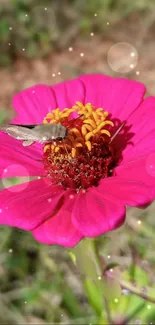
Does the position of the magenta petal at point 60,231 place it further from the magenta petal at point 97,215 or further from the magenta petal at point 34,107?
the magenta petal at point 34,107

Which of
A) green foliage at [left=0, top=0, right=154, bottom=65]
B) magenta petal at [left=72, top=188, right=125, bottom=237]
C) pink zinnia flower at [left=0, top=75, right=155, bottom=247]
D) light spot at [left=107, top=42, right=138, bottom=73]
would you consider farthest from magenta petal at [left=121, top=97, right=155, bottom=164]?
green foliage at [left=0, top=0, right=154, bottom=65]

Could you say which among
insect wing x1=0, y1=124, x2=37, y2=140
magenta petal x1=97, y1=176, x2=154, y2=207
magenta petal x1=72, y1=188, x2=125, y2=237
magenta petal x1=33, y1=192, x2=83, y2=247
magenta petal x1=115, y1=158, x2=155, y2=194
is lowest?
magenta petal x1=33, y1=192, x2=83, y2=247

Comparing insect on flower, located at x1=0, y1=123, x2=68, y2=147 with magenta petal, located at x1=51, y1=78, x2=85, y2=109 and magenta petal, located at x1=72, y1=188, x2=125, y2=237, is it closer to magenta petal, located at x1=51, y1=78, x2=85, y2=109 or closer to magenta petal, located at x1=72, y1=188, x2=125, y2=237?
magenta petal, located at x1=72, y1=188, x2=125, y2=237

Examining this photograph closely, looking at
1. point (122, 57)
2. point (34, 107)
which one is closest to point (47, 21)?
point (122, 57)

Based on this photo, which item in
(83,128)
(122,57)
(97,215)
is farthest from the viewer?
(122,57)

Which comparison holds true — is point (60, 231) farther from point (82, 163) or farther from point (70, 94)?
point (70, 94)

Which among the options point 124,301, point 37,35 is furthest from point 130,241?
point 37,35

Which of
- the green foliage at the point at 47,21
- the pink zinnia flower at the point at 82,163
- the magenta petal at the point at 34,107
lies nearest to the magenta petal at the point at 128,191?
the pink zinnia flower at the point at 82,163
